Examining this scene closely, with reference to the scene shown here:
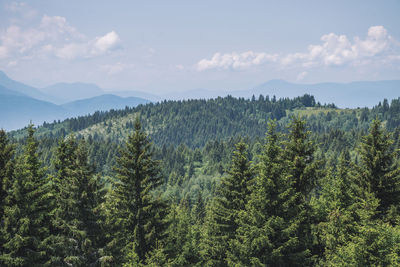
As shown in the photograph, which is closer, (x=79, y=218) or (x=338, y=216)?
(x=79, y=218)

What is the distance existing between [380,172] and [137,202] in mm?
19071

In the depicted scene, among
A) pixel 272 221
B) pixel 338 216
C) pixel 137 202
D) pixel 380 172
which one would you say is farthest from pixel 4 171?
pixel 380 172

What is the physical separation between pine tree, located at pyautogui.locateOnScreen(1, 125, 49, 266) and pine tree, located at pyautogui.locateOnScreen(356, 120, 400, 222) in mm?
24030

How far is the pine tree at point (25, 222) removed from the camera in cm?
2031

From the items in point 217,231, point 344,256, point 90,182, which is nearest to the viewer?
point 344,256

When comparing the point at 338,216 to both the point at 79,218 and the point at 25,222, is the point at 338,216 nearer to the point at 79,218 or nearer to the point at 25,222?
the point at 79,218

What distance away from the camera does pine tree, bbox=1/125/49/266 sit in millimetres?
20312

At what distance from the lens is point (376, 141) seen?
26.2 m

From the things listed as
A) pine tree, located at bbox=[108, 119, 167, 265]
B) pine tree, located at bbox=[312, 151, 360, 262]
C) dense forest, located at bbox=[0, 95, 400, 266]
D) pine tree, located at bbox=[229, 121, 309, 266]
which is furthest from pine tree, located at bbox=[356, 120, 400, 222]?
pine tree, located at bbox=[108, 119, 167, 265]

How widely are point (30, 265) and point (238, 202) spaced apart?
1485cm

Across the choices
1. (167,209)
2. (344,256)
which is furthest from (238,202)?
(344,256)

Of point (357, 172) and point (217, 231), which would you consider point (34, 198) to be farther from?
point (357, 172)

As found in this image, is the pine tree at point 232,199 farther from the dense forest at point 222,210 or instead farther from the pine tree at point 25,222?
the pine tree at point 25,222

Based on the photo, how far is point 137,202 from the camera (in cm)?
2434
